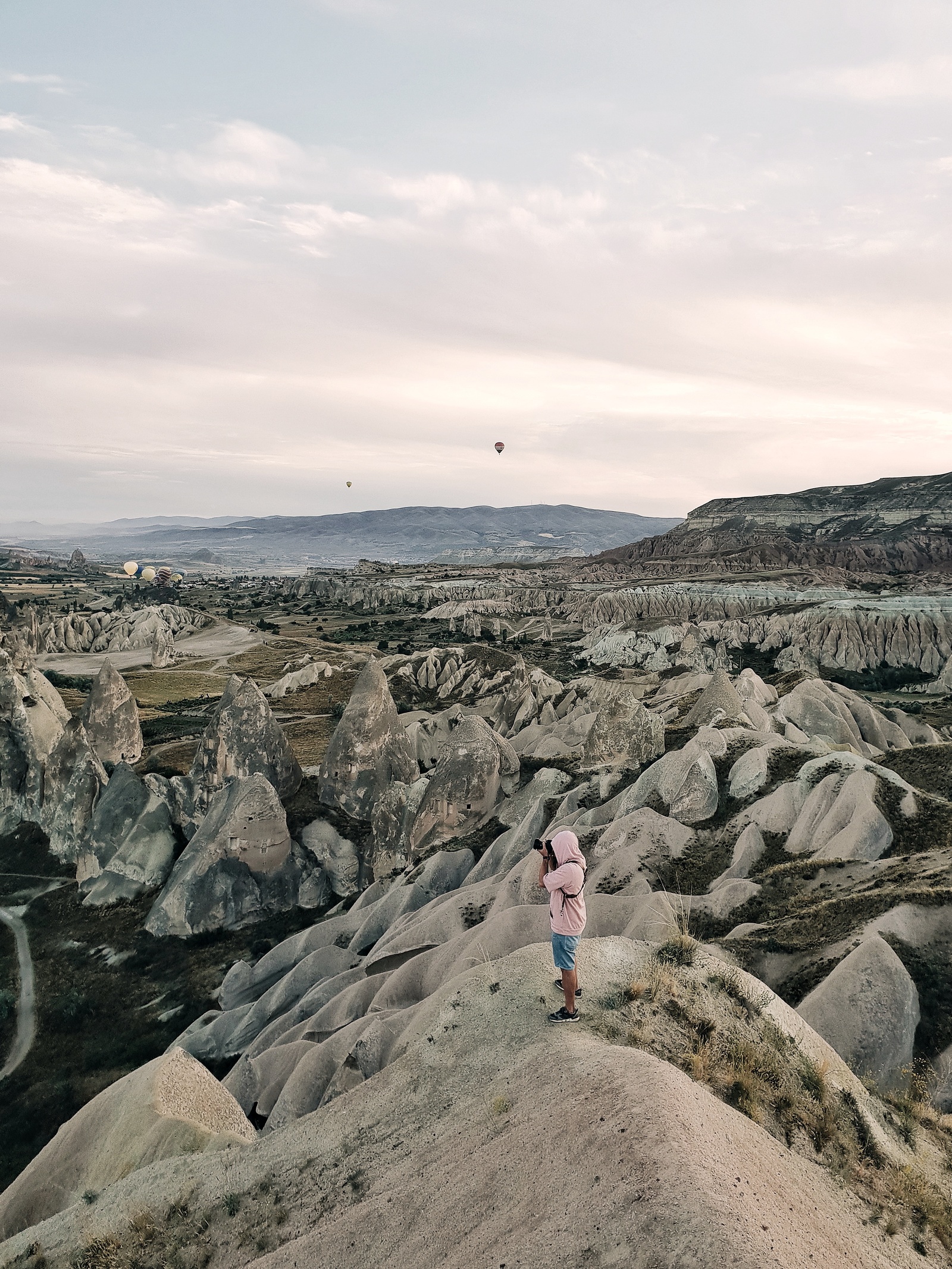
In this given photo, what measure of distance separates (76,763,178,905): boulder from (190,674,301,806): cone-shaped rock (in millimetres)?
2680

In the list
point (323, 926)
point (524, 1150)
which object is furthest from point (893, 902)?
point (323, 926)

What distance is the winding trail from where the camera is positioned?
19438 millimetres

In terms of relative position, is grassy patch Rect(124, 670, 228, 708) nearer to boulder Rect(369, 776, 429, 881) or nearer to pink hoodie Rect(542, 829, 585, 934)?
boulder Rect(369, 776, 429, 881)

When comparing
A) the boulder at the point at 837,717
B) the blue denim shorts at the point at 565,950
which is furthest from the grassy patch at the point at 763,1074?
the boulder at the point at 837,717

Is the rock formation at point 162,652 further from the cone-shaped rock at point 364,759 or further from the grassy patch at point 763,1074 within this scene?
the grassy patch at point 763,1074

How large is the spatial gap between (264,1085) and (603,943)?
10.4m

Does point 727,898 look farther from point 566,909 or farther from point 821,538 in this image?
point 821,538

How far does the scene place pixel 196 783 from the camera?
31594 mm

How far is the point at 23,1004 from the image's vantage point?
2178 centimetres

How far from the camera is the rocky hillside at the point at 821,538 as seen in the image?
137875mm

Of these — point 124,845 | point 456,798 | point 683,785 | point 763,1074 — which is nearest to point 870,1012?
point 763,1074

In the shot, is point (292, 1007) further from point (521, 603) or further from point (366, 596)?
point (366, 596)

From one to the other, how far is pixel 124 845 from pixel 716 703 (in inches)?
1092

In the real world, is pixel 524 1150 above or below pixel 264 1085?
above
